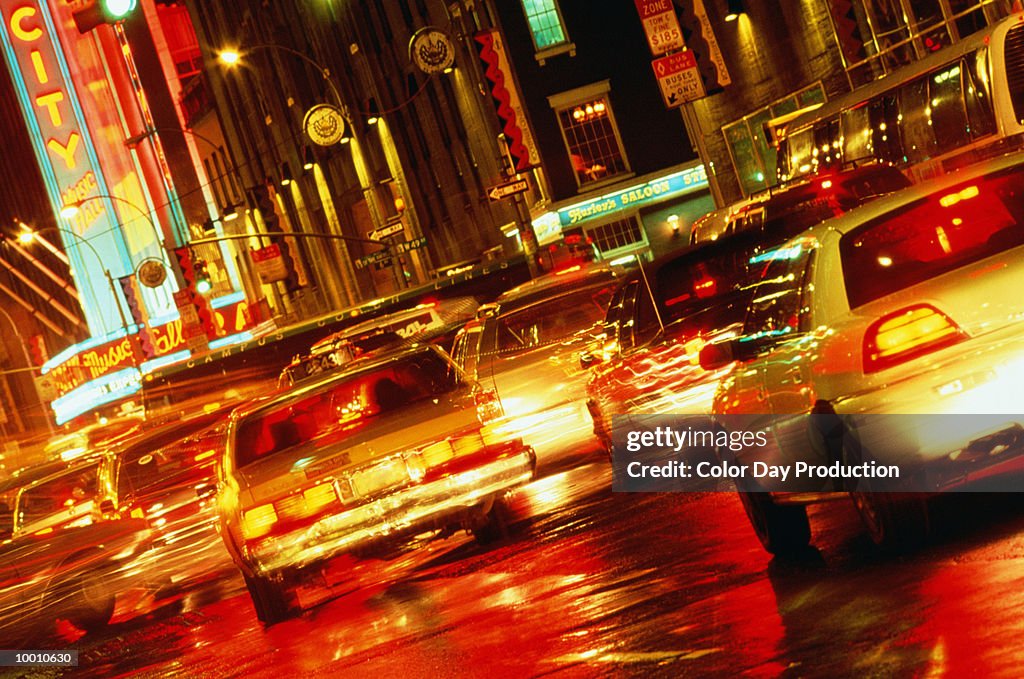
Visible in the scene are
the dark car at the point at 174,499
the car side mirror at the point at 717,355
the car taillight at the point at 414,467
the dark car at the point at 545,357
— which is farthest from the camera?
the dark car at the point at 174,499

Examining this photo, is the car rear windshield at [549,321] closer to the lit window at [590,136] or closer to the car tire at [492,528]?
the car tire at [492,528]

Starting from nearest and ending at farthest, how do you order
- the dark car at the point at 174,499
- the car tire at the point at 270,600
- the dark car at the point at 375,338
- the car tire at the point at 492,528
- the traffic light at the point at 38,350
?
the car tire at the point at 270,600, the car tire at the point at 492,528, the dark car at the point at 174,499, the dark car at the point at 375,338, the traffic light at the point at 38,350

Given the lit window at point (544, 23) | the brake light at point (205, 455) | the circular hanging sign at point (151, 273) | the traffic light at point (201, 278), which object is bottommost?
the brake light at point (205, 455)

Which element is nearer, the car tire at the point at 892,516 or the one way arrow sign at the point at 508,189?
the car tire at the point at 892,516

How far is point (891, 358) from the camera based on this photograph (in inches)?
246

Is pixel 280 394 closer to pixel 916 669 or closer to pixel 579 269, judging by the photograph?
pixel 579 269

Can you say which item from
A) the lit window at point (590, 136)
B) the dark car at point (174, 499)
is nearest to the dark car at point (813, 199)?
the dark car at point (174, 499)

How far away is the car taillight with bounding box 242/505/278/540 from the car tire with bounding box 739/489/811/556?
3.86m

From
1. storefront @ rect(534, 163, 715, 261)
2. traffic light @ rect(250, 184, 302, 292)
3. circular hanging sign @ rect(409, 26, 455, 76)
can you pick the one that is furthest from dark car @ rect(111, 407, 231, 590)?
traffic light @ rect(250, 184, 302, 292)

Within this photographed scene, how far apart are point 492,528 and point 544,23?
1251 inches

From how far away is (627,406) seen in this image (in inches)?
408

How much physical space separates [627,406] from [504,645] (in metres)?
3.47

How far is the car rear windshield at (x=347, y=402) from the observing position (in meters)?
11.2

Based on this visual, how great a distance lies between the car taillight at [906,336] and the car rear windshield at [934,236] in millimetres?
366
